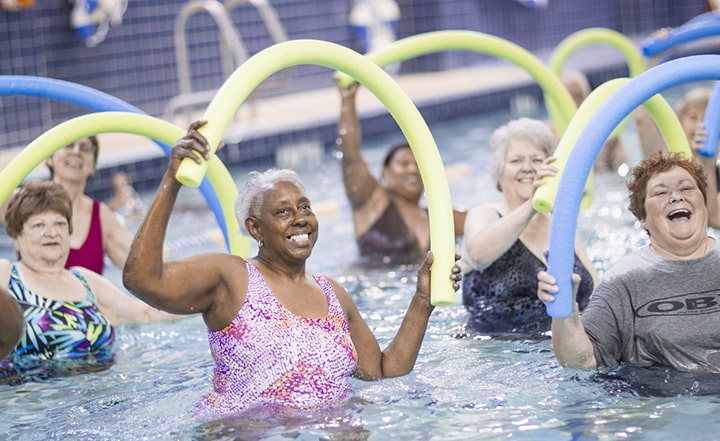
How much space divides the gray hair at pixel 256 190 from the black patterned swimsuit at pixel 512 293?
5.17 ft

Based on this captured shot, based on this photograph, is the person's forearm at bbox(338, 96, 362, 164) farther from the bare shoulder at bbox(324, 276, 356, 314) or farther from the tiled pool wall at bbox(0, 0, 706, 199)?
the tiled pool wall at bbox(0, 0, 706, 199)

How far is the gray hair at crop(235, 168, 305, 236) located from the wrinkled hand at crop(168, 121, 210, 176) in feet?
1.72

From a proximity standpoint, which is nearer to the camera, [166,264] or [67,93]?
[166,264]

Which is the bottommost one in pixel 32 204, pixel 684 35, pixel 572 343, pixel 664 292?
pixel 572 343

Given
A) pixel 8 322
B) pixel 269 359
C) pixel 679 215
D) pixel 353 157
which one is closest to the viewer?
pixel 8 322

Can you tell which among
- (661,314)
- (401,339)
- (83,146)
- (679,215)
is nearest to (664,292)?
(661,314)

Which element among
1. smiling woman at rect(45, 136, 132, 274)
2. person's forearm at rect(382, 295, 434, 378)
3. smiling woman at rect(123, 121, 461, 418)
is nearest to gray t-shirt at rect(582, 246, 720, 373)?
person's forearm at rect(382, 295, 434, 378)

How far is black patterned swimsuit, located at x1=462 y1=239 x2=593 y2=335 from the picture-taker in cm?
541

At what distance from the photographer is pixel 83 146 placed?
6152 millimetres

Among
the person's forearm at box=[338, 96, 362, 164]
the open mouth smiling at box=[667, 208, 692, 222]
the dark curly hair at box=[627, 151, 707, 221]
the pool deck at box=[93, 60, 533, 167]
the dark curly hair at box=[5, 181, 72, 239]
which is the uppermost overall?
the pool deck at box=[93, 60, 533, 167]

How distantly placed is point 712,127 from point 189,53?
910 centimetres

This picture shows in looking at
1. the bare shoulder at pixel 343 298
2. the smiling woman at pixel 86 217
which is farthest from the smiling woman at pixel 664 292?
the smiling woman at pixel 86 217

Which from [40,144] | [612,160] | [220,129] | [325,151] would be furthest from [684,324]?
[325,151]

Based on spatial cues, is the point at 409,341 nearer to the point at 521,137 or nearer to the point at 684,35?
the point at 521,137
